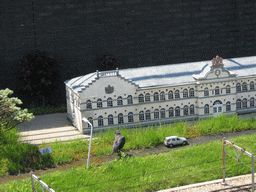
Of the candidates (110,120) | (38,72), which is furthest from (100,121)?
(38,72)

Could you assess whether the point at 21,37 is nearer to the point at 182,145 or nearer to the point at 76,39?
the point at 76,39

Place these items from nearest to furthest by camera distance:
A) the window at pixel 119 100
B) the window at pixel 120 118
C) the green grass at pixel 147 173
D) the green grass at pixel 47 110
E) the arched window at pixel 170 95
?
the green grass at pixel 147 173 < the window at pixel 119 100 < the window at pixel 120 118 < the arched window at pixel 170 95 < the green grass at pixel 47 110

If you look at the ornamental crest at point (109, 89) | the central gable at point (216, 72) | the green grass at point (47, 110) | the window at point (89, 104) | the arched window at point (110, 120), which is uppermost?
the central gable at point (216, 72)

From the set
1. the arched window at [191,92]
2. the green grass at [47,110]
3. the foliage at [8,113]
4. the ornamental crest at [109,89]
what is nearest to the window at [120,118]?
the ornamental crest at [109,89]

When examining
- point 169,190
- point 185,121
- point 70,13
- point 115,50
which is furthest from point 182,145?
point 70,13

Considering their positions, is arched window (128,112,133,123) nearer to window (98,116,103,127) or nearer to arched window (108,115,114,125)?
arched window (108,115,114,125)

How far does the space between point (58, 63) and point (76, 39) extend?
91.9 inches

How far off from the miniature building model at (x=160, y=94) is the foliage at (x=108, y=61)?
4917mm

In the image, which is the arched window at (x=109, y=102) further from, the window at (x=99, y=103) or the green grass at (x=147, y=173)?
the green grass at (x=147, y=173)

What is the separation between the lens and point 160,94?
23953 mm

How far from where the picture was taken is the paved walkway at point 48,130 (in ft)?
74.0

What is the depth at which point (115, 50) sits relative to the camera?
102ft

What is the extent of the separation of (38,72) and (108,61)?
17.6 ft

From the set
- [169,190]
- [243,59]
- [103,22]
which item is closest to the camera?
[169,190]
